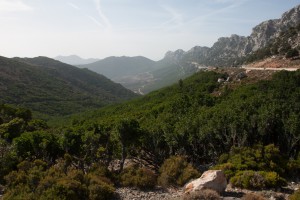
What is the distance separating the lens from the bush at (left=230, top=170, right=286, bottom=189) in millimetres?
27125

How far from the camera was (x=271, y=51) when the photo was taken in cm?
10931

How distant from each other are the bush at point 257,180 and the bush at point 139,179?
23.9 feet

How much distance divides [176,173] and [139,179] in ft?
11.8

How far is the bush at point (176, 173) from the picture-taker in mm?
29859

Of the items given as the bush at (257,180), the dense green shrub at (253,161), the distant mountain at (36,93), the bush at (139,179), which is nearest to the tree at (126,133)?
the bush at (139,179)

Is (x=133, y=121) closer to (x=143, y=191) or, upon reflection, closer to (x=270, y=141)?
(x=143, y=191)

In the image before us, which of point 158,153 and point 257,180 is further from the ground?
point 158,153

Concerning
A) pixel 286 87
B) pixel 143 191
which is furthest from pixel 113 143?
pixel 286 87

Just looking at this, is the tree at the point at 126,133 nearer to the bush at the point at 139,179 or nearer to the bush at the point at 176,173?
the bush at the point at 139,179

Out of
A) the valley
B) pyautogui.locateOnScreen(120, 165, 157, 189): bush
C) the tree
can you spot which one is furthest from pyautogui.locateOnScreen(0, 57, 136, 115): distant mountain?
pyautogui.locateOnScreen(120, 165, 157, 189): bush

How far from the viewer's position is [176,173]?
3053cm

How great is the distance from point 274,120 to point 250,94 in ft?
57.6

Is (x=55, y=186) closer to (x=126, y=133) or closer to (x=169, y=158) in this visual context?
(x=126, y=133)

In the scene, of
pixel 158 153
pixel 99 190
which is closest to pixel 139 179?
pixel 99 190
